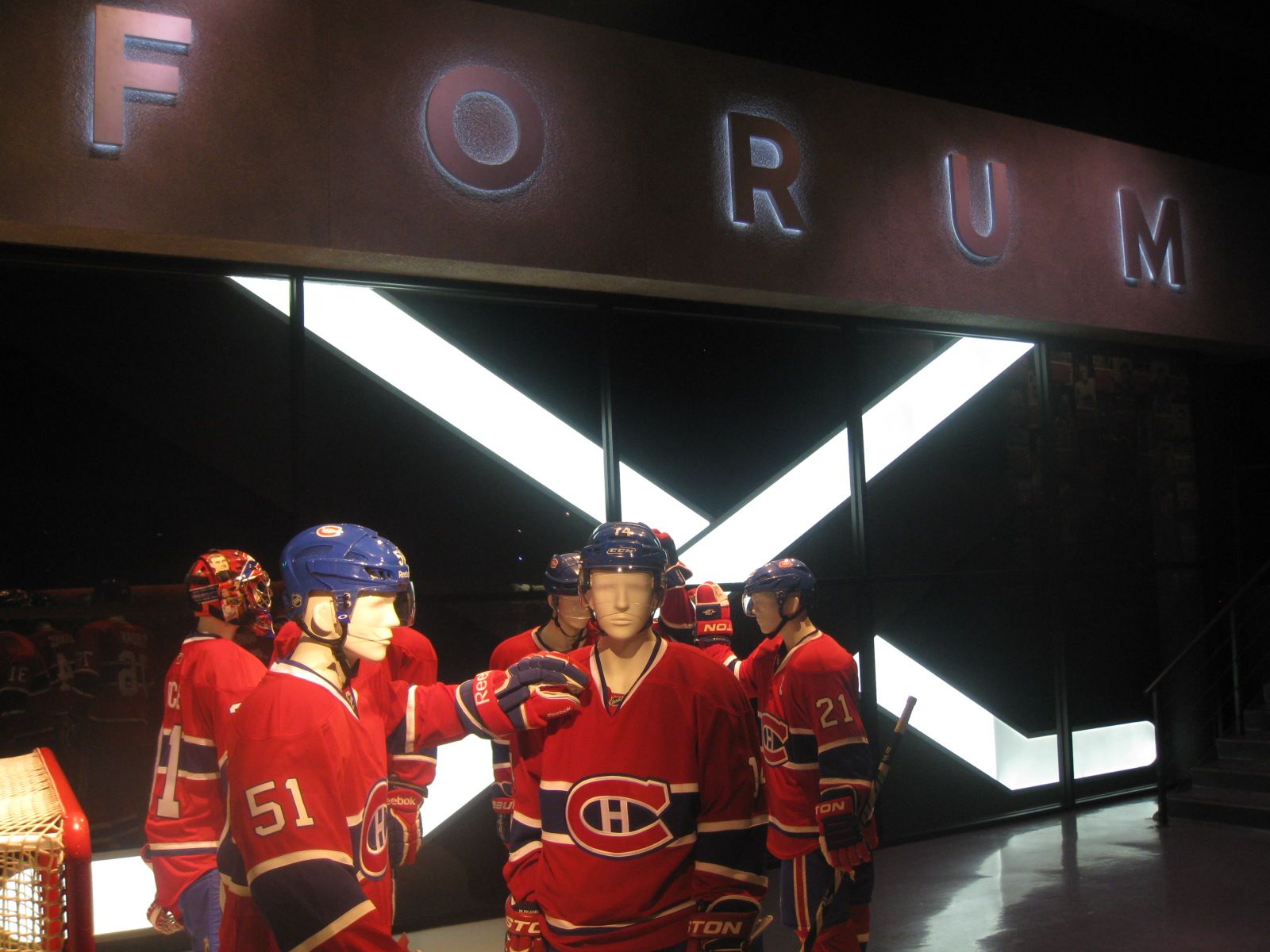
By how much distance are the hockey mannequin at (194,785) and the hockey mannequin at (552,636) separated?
117 cm

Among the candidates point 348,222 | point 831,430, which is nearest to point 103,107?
point 348,222

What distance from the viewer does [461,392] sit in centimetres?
573

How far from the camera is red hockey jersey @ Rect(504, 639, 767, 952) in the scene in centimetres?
230

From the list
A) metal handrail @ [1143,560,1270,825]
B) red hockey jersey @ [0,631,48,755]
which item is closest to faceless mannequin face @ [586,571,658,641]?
red hockey jersey @ [0,631,48,755]

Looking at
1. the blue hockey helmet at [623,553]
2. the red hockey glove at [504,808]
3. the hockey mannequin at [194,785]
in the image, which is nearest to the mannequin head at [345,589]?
the blue hockey helmet at [623,553]

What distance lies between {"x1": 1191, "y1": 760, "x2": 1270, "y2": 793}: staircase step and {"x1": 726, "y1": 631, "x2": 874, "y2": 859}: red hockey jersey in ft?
16.0

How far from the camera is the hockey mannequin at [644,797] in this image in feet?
7.53

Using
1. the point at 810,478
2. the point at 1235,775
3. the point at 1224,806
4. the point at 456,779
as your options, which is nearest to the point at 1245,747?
the point at 1235,775

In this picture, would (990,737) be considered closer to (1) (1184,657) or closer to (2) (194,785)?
(1) (1184,657)

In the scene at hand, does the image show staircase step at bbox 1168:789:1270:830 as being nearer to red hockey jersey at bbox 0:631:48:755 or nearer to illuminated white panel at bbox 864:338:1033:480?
illuminated white panel at bbox 864:338:1033:480

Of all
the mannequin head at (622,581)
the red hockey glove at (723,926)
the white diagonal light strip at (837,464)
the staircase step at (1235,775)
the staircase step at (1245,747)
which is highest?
Answer: the white diagonal light strip at (837,464)

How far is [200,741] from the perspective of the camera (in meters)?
3.55

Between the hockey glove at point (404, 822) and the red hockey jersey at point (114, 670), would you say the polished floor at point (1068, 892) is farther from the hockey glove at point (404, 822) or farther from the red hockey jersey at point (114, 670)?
the red hockey jersey at point (114, 670)

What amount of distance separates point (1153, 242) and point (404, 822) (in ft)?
23.0
